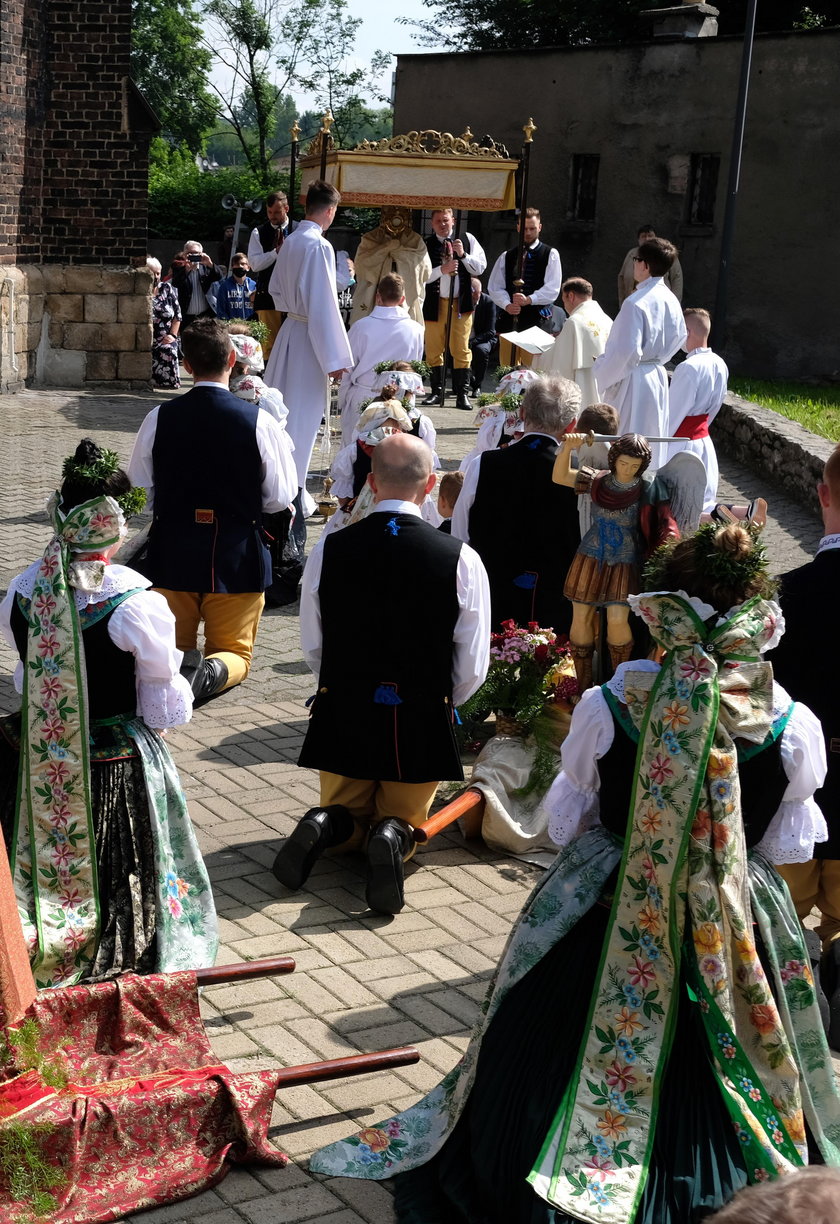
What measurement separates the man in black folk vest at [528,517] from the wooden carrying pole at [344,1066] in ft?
9.33

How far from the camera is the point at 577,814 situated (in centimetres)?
346

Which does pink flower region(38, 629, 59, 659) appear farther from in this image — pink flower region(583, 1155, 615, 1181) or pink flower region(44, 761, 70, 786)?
pink flower region(583, 1155, 615, 1181)

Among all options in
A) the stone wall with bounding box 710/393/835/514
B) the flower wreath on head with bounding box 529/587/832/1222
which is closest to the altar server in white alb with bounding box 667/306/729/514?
the stone wall with bounding box 710/393/835/514

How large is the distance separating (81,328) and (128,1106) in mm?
13747

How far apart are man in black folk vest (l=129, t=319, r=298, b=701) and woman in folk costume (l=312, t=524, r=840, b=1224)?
325cm

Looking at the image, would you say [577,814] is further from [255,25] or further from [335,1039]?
[255,25]

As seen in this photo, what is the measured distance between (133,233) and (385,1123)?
45.1 feet

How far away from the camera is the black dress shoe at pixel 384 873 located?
4.81 m

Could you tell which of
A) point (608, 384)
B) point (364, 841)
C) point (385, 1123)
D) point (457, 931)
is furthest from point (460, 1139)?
point (608, 384)

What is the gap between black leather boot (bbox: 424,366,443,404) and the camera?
1628 cm

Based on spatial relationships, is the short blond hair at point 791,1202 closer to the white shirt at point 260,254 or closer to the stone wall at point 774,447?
the stone wall at point 774,447

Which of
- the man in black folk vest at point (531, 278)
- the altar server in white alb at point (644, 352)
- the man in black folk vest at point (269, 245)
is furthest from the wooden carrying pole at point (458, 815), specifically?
the man in black folk vest at point (531, 278)

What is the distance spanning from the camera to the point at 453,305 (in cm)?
1577

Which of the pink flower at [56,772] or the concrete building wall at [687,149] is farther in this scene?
the concrete building wall at [687,149]
